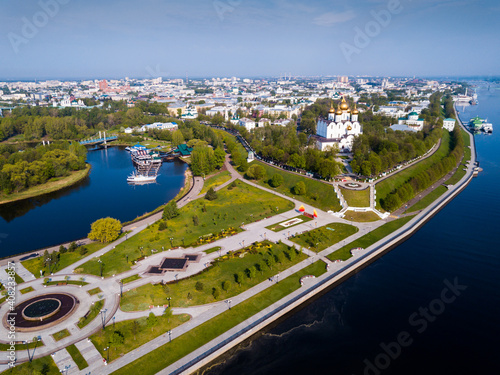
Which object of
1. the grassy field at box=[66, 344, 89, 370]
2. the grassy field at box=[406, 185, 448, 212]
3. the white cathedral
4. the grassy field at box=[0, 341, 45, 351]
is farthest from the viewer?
the white cathedral

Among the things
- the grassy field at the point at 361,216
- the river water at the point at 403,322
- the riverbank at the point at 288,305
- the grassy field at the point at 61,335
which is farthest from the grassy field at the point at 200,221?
the river water at the point at 403,322

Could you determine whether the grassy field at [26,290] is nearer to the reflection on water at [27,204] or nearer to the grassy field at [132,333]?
the grassy field at [132,333]

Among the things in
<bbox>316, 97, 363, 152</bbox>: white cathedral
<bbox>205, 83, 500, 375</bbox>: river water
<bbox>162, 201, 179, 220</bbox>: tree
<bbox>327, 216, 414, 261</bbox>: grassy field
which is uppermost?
<bbox>316, 97, 363, 152</bbox>: white cathedral

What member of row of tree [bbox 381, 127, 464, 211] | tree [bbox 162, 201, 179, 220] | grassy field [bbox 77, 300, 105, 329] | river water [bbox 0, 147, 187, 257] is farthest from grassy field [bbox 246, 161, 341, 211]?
grassy field [bbox 77, 300, 105, 329]

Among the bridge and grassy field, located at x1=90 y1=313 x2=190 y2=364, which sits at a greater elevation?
the bridge

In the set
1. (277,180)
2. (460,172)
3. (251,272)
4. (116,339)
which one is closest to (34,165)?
(277,180)

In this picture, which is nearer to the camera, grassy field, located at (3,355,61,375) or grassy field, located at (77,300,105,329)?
grassy field, located at (3,355,61,375)

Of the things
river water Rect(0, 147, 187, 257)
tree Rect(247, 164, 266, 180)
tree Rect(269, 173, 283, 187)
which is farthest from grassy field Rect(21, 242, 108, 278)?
tree Rect(247, 164, 266, 180)

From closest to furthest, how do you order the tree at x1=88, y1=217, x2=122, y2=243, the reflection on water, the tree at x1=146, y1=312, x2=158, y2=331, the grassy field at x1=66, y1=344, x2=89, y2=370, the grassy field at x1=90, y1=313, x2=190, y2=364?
1. the grassy field at x1=66, y1=344, x2=89, y2=370
2. the grassy field at x1=90, y1=313, x2=190, y2=364
3. the tree at x1=146, y1=312, x2=158, y2=331
4. the tree at x1=88, y1=217, x2=122, y2=243
5. the reflection on water

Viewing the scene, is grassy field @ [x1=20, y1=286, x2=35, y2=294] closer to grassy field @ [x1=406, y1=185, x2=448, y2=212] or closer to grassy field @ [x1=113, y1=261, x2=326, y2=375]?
grassy field @ [x1=113, y1=261, x2=326, y2=375]
